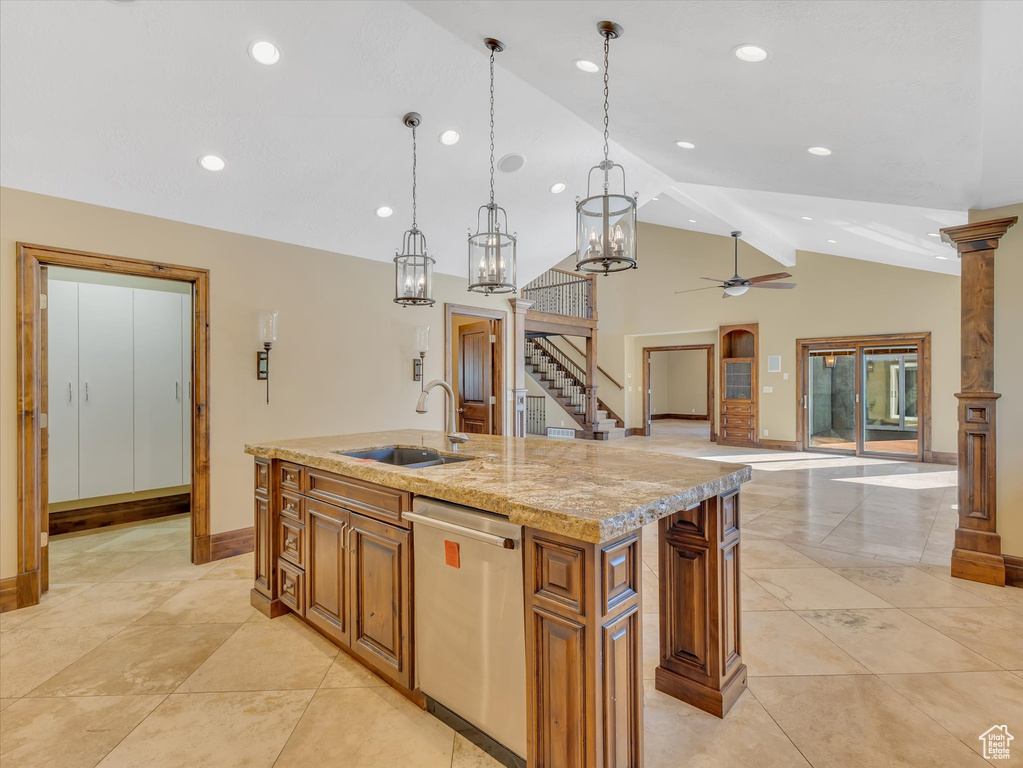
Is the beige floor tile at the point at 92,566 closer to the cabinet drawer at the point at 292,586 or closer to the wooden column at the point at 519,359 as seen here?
the cabinet drawer at the point at 292,586

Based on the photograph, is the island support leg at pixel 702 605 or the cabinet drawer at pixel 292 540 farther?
the cabinet drawer at pixel 292 540

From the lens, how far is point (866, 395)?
341 inches

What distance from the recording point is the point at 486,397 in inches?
249

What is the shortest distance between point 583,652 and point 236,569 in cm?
317

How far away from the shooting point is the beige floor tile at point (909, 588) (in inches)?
118

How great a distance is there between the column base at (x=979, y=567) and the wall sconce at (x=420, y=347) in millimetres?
4366

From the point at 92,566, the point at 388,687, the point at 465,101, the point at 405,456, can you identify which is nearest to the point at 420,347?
the point at 405,456

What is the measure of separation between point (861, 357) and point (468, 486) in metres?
9.18

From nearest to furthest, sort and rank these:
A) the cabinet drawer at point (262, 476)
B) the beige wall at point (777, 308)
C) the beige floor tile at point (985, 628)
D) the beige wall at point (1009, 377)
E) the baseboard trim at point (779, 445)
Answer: the beige floor tile at point (985, 628) < the cabinet drawer at point (262, 476) < the beige wall at point (1009, 377) < the beige wall at point (777, 308) < the baseboard trim at point (779, 445)

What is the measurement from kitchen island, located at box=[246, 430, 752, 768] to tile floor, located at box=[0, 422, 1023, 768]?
7.2 inches

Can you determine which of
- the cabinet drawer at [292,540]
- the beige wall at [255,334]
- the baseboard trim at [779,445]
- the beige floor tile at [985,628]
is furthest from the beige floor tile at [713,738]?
the baseboard trim at [779,445]

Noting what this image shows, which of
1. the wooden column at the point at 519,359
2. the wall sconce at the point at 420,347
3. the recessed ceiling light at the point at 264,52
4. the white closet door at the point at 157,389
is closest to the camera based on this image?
the recessed ceiling light at the point at 264,52

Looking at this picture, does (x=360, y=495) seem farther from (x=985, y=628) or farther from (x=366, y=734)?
(x=985, y=628)

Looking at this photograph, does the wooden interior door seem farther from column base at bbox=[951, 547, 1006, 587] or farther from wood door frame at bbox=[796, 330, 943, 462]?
wood door frame at bbox=[796, 330, 943, 462]
